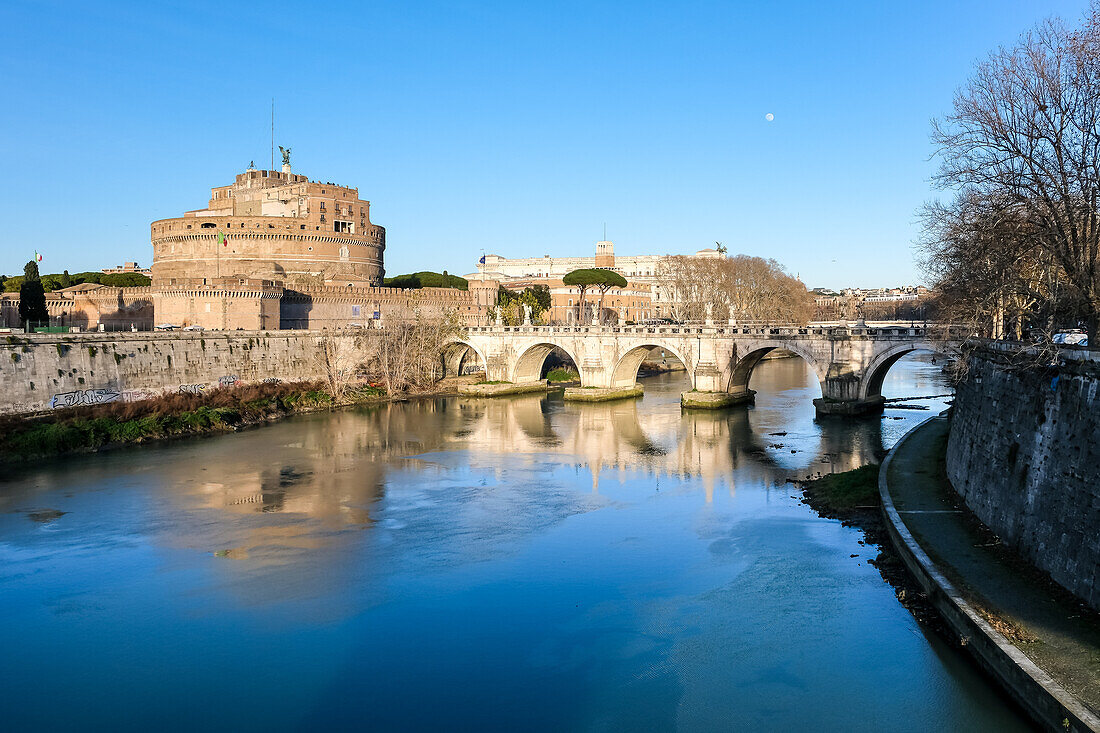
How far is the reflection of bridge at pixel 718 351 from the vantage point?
2802 cm

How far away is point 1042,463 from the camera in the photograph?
417 inches

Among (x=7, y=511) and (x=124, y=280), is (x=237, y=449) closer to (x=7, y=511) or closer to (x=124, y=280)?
(x=7, y=511)

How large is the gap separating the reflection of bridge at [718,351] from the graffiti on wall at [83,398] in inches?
664

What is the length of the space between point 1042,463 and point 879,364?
59.3 ft

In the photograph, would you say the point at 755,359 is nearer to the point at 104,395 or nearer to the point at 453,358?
the point at 453,358

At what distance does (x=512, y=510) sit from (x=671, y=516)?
124 inches

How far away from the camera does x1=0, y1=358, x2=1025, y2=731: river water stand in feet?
30.3

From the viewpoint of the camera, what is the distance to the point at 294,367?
36.7 meters

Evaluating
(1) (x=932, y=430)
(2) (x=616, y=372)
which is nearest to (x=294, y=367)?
(2) (x=616, y=372)

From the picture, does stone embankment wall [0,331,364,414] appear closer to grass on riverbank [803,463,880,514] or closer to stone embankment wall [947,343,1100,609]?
grass on riverbank [803,463,880,514]

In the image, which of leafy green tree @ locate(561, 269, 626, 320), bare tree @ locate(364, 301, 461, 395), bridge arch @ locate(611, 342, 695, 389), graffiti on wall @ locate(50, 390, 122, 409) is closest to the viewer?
graffiti on wall @ locate(50, 390, 122, 409)

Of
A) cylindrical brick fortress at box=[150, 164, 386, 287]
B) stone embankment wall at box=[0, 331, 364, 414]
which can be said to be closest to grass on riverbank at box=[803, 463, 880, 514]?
stone embankment wall at box=[0, 331, 364, 414]

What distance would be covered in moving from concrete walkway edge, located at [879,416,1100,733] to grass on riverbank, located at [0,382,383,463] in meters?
20.8

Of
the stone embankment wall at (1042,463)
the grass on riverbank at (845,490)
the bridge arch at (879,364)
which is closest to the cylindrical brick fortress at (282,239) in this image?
the bridge arch at (879,364)
